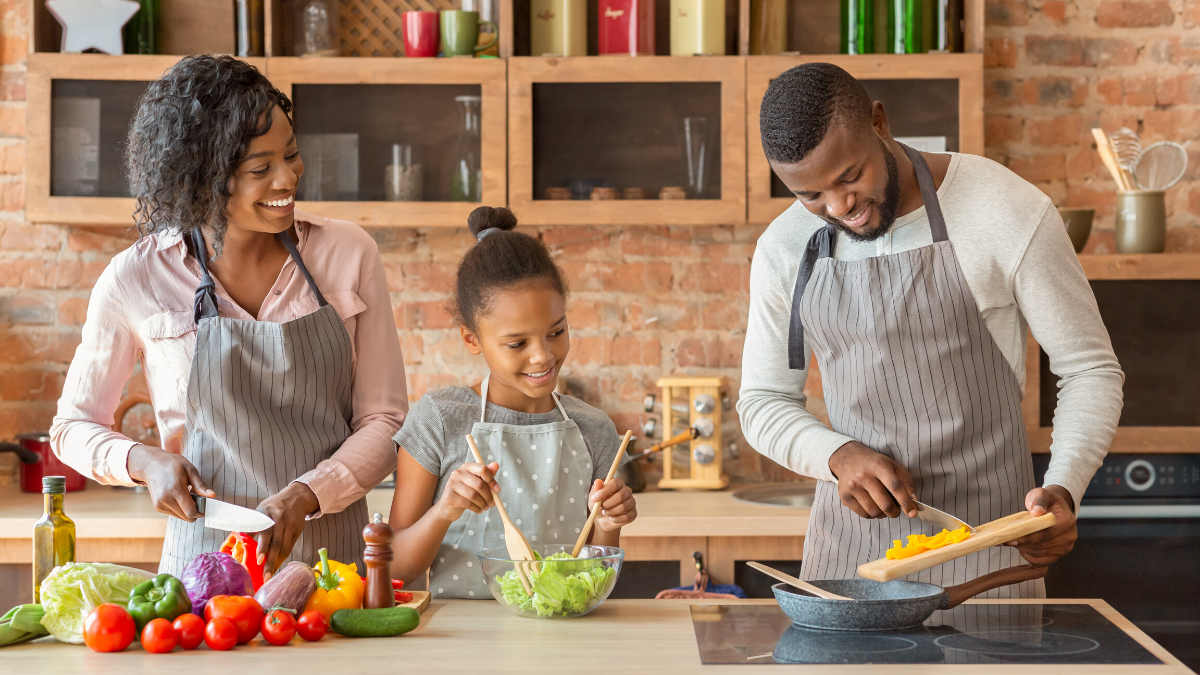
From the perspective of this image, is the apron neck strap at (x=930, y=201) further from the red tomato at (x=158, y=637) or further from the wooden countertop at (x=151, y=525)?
the red tomato at (x=158, y=637)

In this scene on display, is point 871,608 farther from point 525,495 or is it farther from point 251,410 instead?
point 251,410

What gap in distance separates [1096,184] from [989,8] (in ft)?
1.83

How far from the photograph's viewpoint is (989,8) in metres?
2.92

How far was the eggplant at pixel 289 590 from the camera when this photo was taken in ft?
4.06

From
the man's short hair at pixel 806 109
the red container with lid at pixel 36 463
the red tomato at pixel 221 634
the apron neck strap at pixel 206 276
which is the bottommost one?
the red container with lid at pixel 36 463

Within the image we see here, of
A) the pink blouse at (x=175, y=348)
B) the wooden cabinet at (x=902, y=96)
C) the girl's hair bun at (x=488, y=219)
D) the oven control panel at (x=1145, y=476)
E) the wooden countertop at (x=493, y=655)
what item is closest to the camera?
the wooden countertop at (x=493, y=655)

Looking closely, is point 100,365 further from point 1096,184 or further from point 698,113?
point 1096,184

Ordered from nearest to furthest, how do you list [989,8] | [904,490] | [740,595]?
[904,490]
[740,595]
[989,8]

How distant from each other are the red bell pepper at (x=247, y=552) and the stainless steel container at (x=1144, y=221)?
2222 mm

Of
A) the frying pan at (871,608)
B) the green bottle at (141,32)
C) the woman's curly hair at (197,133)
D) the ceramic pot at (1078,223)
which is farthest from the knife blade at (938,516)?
the green bottle at (141,32)

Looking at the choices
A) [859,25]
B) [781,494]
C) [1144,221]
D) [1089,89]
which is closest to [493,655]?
[781,494]

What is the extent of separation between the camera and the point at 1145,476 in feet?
8.30

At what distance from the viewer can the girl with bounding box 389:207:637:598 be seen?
1.57 meters

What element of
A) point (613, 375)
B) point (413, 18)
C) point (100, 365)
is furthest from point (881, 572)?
point (413, 18)
